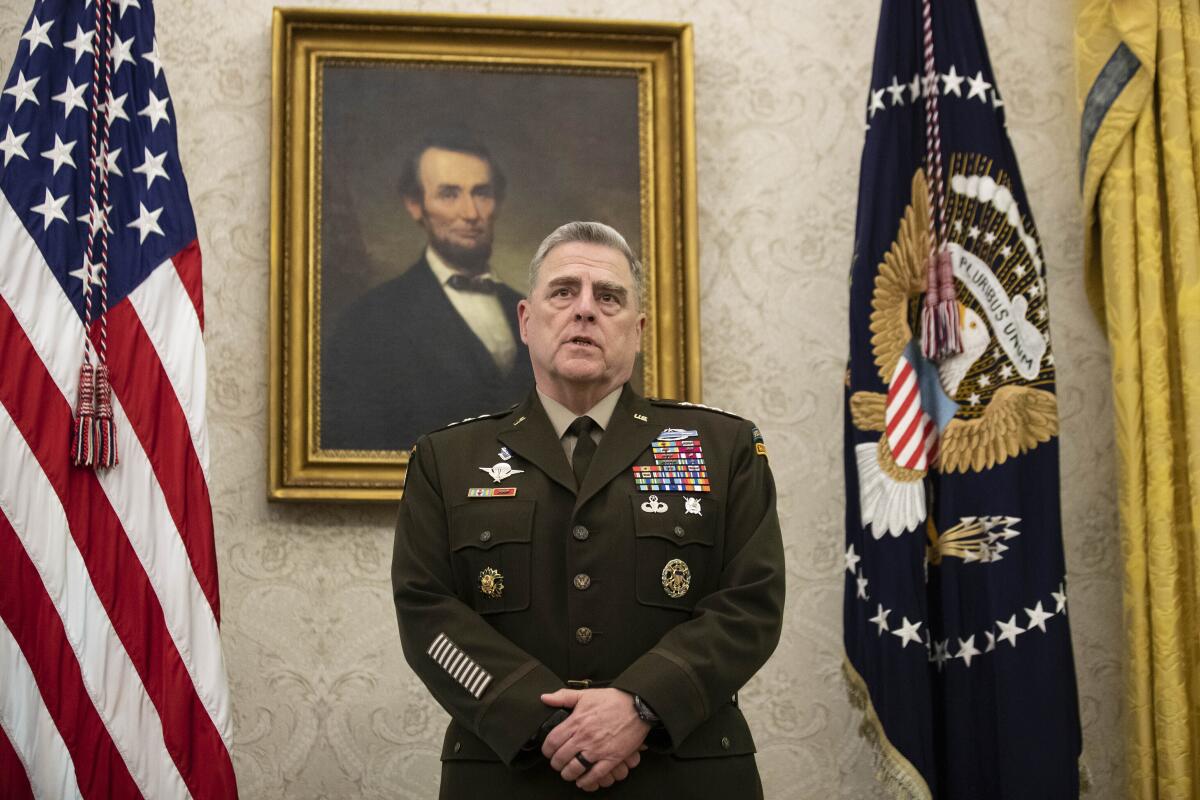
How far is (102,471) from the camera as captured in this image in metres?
2.81

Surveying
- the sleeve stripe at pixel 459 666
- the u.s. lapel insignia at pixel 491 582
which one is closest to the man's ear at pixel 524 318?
the u.s. lapel insignia at pixel 491 582

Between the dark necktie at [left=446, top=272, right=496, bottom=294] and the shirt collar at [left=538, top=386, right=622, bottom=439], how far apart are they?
3.68 feet

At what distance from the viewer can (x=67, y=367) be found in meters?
2.82

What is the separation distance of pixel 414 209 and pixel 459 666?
1.71m

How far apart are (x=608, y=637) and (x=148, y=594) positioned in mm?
1216

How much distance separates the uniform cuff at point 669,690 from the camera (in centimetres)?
199

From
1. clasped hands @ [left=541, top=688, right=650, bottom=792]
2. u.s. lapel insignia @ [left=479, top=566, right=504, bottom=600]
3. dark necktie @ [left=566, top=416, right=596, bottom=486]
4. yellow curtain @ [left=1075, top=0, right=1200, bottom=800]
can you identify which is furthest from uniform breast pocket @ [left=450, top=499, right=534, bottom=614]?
yellow curtain @ [left=1075, top=0, right=1200, bottom=800]

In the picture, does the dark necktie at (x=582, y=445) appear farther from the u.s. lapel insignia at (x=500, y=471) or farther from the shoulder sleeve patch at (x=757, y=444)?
the shoulder sleeve patch at (x=757, y=444)

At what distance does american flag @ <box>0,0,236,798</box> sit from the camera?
8.86ft

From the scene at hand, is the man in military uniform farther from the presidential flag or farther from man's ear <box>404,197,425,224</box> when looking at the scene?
man's ear <box>404,197,425,224</box>

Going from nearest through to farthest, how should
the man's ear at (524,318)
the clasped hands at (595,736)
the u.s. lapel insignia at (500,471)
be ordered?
the clasped hands at (595,736), the u.s. lapel insignia at (500,471), the man's ear at (524,318)

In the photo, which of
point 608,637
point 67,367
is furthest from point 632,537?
point 67,367

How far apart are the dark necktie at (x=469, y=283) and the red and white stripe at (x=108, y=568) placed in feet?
2.54

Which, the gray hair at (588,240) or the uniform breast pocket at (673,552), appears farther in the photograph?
the gray hair at (588,240)
